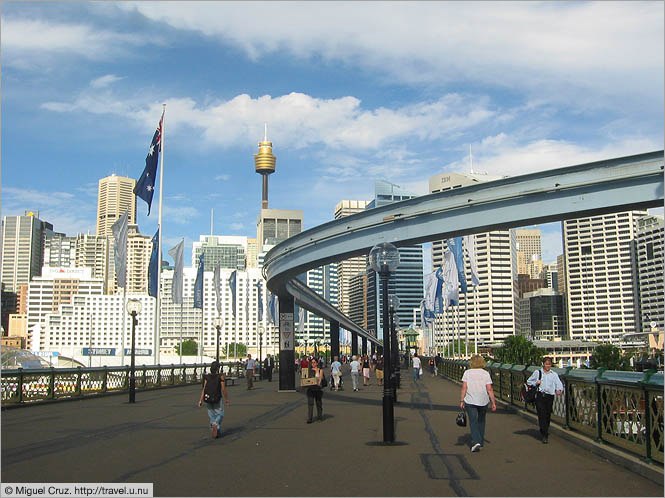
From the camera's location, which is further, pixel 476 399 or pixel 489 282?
pixel 489 282

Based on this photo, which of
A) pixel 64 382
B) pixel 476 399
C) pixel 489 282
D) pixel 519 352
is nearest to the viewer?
pixel 476 399

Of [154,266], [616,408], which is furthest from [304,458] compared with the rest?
→ [154,266]

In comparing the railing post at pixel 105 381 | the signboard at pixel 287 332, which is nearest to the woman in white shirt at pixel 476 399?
the railing post at pixel 105 381

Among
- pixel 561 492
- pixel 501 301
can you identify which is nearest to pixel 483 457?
pixel 561 492

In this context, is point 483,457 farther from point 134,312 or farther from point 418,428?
point 134,312

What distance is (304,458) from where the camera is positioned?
10734 millimetres

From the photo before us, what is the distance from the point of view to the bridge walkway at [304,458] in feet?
27.4

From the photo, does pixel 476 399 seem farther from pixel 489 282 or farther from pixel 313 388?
pixel 489 282

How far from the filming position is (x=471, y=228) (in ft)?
56.0

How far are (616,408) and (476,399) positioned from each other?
218 centimetres

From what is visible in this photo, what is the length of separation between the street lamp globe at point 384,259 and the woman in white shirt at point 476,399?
3215 millimetres

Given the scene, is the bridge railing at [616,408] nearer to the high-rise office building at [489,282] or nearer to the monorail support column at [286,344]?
the monorail support column at [286,344]

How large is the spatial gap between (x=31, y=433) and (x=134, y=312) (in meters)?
11.3

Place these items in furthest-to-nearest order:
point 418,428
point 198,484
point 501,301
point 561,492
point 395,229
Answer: point 501,301 → point 395,229 → point 418,428 → point 198,484 → point 561,492
